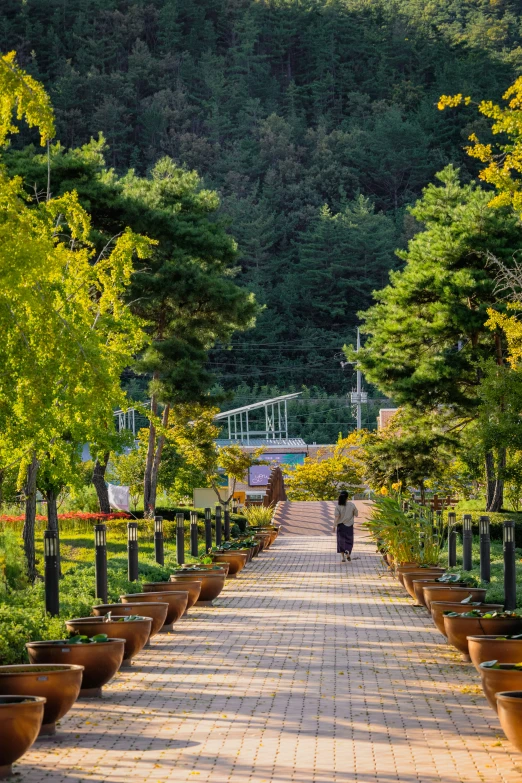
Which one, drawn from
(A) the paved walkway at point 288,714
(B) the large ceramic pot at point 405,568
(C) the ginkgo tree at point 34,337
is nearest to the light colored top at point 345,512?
(B) the large ceramic pot at point 405,568

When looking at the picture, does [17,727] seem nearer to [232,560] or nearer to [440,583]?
[440,583]

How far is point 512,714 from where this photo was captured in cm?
676

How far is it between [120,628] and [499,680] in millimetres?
3630

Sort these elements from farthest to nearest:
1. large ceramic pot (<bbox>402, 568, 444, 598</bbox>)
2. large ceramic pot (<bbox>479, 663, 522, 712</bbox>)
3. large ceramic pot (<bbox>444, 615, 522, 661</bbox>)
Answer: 1. large ceramic pot (<bbox>402, 568, 444, 598</bbox>)
2. large ceramic pot (<bbox>444, 615, 522, 661</bbox>)
3. large ceramic pot (<bbox>479, 663, 522, 712</bbox>)

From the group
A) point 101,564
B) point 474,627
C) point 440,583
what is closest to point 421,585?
point 440,583

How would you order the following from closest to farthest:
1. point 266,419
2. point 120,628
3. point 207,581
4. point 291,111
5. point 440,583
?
point 120,628 → point 440,583 → point 207,581 → point 266,419 → point 291,111

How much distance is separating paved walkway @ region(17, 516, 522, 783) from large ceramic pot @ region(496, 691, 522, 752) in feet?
0.73

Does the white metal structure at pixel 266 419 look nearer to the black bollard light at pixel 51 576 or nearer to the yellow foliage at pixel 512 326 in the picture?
the yellow foliage at pixel 512 326

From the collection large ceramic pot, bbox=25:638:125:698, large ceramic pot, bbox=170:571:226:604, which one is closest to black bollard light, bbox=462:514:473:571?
large ceramic pot, bbox=170:571:226:604

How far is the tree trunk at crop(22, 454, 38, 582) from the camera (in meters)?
18.5

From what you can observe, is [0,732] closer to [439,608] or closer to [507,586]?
[439,608]

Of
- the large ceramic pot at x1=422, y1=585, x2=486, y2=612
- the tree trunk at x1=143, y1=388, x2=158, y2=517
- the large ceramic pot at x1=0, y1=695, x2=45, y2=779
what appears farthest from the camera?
the tree trunk at x1=143, y1=388, x2=158, y2=517

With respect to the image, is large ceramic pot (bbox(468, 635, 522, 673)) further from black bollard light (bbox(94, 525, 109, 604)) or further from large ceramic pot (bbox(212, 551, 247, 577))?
large ceramic pot (bbox(212, 551, 247, 577))

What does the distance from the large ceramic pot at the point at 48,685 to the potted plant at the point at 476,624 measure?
3745 mm
